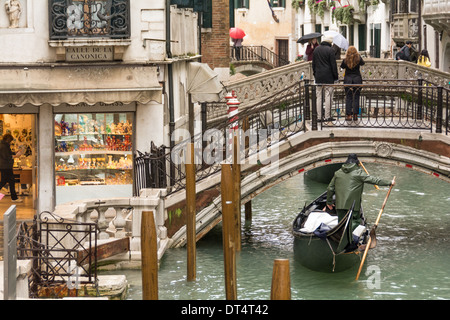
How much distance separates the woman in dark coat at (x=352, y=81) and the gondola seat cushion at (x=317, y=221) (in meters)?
1.88

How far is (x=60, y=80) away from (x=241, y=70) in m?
28.3

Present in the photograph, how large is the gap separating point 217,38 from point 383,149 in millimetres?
9435

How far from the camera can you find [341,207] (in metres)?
14.9

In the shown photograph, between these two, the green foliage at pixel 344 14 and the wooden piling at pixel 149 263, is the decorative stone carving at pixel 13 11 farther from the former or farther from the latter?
the green foliage at pixel 344 14

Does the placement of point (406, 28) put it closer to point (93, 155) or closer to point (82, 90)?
point (93, 155)

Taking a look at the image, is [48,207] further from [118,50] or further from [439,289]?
[439,289]

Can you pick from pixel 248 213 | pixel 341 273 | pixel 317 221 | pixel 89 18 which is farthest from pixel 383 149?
pixel 89 18

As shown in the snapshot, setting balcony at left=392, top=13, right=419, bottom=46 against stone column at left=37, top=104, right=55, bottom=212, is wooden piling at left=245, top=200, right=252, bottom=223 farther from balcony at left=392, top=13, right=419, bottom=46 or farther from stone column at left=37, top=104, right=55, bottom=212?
balcony at left=392, top=13, right=419, bottom=46

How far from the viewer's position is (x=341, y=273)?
1494 cm

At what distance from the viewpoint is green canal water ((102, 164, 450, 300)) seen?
14.0 m

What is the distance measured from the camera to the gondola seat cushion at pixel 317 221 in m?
15.1

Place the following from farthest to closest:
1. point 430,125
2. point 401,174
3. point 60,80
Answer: point 401,174 → point 430,125 → point 60,80

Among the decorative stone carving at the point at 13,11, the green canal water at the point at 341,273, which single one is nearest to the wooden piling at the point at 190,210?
the green canal water at the point at 341,273

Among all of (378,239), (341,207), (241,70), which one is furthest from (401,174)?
(241,70)
